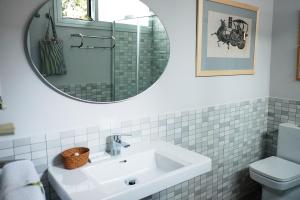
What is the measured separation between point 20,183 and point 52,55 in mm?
689

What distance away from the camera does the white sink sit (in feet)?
3.86

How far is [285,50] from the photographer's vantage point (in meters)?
2.71

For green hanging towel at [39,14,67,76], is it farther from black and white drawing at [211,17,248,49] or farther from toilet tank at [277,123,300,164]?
toilet tank at [277,123,300,164]

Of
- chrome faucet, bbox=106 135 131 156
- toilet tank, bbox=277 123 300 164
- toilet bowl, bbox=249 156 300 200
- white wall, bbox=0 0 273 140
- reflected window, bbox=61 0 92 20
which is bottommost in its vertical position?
toilet bowl, bbox=249 156 300 200

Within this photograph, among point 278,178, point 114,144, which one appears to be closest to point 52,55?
point 114,144

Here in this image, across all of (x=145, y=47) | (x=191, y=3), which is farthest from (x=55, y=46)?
(x=191, y=3)

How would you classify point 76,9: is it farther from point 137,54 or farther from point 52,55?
point 137,54

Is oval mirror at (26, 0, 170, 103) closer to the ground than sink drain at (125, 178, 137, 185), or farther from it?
farther from it

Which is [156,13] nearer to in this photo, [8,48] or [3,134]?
[8,48]

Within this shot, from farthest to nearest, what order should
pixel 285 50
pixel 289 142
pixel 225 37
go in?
1. pixel 285 50
2. pixel 289 142
3. pixel 225 37

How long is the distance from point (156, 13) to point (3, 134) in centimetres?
121

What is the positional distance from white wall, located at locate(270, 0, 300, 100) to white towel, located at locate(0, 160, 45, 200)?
101 inches

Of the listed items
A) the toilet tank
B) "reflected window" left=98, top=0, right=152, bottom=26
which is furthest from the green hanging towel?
the toilet tank

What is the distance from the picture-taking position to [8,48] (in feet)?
4.17
